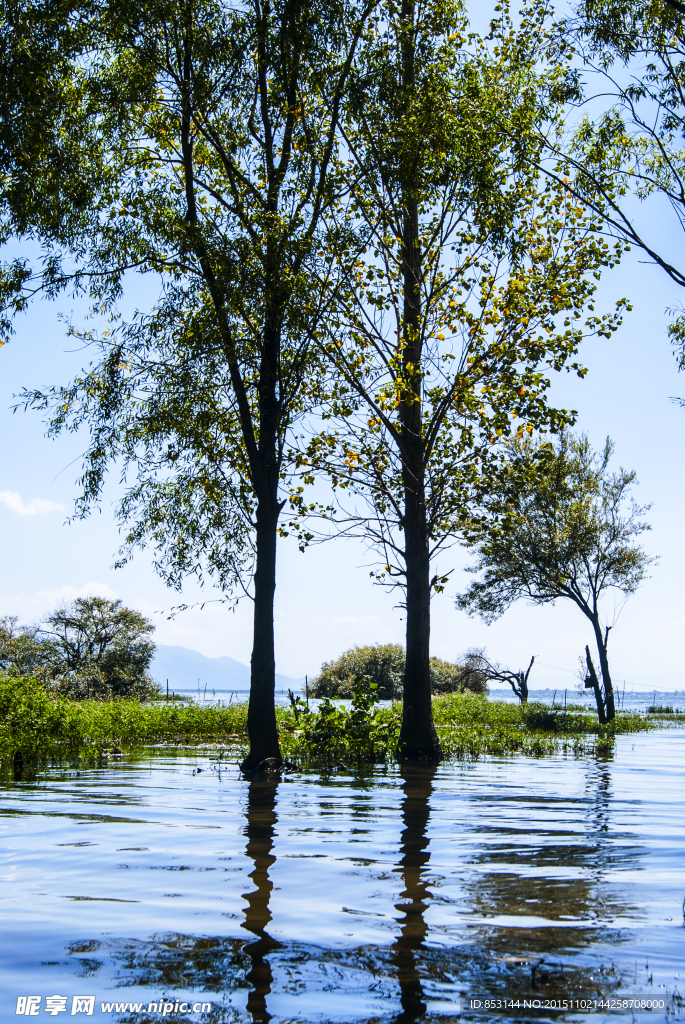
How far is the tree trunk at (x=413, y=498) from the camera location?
18.8 m

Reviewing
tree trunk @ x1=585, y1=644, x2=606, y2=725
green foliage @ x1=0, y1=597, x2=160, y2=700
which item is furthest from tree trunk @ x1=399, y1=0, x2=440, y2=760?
green foliage @ x1=0, y1=597, x2=160, y2=700

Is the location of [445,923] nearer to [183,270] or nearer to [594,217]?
[183,270]

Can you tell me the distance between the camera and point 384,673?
A: 61688mm

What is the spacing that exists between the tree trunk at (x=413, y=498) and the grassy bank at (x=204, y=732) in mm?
760

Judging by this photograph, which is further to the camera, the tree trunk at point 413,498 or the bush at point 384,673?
the bush at point 384,673

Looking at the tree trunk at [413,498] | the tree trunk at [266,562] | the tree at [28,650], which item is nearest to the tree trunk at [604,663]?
the tree trunk at [413,498]

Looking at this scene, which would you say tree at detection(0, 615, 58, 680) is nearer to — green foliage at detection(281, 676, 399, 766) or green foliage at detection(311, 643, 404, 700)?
green foliage at detection(311, 643, 404, 700)

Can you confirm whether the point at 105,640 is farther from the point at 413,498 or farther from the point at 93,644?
the point at 413,498

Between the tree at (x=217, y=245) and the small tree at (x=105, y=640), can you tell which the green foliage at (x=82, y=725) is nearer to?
the tree at (x=217, y=245)

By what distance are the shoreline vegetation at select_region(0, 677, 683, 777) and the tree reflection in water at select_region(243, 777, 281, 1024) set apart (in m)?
4.68

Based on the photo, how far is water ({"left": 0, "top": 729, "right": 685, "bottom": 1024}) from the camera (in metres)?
4.84

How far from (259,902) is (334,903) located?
0.65 meters

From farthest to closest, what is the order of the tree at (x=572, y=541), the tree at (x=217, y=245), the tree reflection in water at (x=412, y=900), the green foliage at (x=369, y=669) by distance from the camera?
the green foliage at (x=369, y=669)
the tree at (x=572, y=541)
the tree at (x=217, y=245)
the tree reflection in water at (x=412, y=900)

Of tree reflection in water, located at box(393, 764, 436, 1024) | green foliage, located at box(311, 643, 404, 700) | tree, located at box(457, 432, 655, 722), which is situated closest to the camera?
tree reflection in water, located at box(393, 764, 436, 1024)
